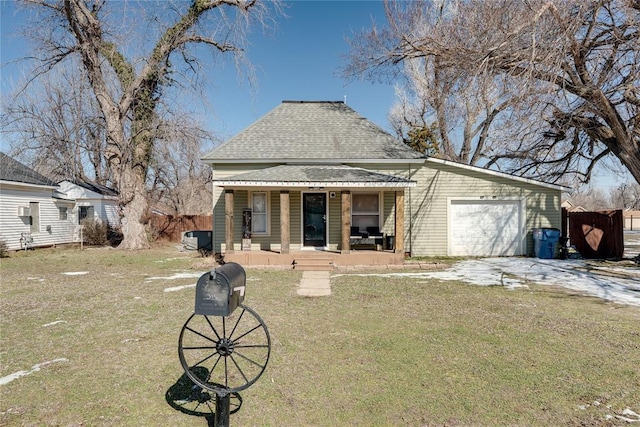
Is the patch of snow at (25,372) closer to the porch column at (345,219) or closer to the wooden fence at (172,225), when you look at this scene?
the porch column at (345,219)

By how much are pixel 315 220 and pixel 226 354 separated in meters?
10.1

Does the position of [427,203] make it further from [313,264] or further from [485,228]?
[313,264]

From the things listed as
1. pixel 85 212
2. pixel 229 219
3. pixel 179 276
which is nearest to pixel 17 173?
pixel 85 212

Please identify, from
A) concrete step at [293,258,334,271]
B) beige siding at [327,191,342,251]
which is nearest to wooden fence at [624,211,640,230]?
beige siding at [327,191,342,251]

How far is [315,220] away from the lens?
12.9 m

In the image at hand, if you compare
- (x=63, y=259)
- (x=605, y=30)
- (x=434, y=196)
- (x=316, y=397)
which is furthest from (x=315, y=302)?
Result: (x=63, y=259)

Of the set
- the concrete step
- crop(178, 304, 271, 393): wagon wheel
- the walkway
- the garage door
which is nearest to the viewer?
crop(178, 304, 271, 393): wagon wheel

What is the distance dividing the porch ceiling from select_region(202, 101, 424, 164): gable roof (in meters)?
0.87

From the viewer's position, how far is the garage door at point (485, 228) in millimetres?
13203

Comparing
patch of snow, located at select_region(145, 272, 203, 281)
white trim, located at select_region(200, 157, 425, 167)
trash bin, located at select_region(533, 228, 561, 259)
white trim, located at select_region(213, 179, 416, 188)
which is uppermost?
white trim, located at select_region(200, 157, 425, 167)

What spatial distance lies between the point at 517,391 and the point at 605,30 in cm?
1118

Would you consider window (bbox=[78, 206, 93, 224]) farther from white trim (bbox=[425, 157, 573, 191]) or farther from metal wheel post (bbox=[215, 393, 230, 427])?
metal wheel post (bbox=[215, 393, 230, 427])

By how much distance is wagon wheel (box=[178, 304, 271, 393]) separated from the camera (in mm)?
2932

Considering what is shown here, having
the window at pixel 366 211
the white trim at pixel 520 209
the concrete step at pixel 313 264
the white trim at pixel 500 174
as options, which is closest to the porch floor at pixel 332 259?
the concrete step at pixel 313 264
